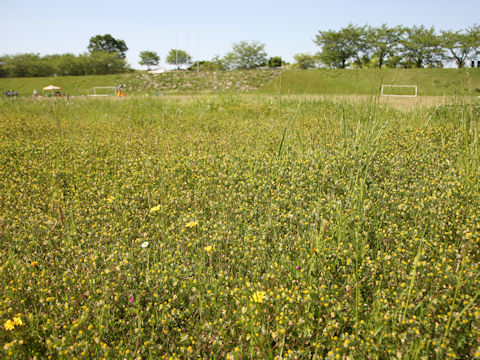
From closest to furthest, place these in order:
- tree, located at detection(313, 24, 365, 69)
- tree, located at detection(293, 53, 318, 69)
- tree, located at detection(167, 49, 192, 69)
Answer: tree, located at detection(313, 24, 365, 69) → tree, located at detection(293, 53, 318, 69) → tree, located at detection(167, 49, 192, 69)

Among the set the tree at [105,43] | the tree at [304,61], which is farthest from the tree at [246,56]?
the tree at [105,43]

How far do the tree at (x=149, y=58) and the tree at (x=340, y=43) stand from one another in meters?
52.0

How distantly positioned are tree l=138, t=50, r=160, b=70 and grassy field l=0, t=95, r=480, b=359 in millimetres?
86648

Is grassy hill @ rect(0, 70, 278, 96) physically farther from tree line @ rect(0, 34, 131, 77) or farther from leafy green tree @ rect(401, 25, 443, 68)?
leafy green tree @ rect(401, 25, 443, 68)

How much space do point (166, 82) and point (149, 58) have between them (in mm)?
55029

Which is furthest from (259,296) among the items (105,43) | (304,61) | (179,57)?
(105,43)

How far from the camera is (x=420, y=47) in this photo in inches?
1532

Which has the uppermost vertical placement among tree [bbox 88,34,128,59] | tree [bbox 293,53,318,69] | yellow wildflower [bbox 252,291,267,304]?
tree [bbox 88,34,128,59]

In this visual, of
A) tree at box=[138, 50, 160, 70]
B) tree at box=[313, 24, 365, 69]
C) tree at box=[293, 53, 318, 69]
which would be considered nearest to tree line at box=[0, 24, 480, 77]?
tree at box=[313, 24, 365, 69]

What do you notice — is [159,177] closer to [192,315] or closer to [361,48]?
[192,315]

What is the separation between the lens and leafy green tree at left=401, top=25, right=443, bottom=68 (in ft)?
123

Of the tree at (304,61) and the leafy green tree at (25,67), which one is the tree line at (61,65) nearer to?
the leafy green tree at (25,67)

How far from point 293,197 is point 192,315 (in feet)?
4.57

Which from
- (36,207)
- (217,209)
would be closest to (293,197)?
(217,209)
